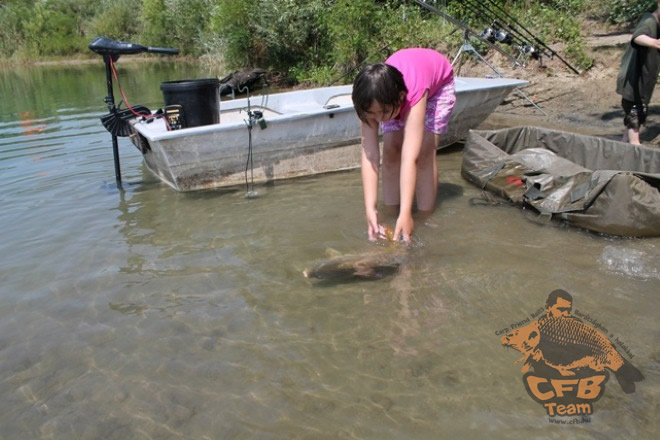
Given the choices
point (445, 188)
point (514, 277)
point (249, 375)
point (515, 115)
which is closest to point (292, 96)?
point (445, 188)

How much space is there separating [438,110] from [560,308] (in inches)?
65.4

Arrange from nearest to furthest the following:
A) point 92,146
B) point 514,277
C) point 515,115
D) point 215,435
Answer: point 215,435, point 514,277, point 92,146, point 515,115

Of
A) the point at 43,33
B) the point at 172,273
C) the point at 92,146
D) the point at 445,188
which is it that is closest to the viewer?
the point at 172,273

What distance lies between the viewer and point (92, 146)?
7848 mm

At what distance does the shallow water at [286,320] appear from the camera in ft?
7.29

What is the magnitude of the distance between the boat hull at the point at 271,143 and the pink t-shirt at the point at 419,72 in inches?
79.8

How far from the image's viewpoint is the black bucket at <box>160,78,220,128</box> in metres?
5.21

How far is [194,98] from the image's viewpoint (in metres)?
5.24

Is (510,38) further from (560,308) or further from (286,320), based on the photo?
A: (286,320)

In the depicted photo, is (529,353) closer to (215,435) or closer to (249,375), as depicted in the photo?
(249,375)

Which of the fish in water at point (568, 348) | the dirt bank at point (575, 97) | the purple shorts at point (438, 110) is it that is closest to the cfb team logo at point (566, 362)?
the fish in water at point (568, 348)

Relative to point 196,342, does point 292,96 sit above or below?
above

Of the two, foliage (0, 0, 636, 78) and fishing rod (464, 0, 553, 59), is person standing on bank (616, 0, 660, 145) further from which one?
foliage (0, 0, 636, 78)

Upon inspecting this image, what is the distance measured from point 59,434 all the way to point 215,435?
693mm
